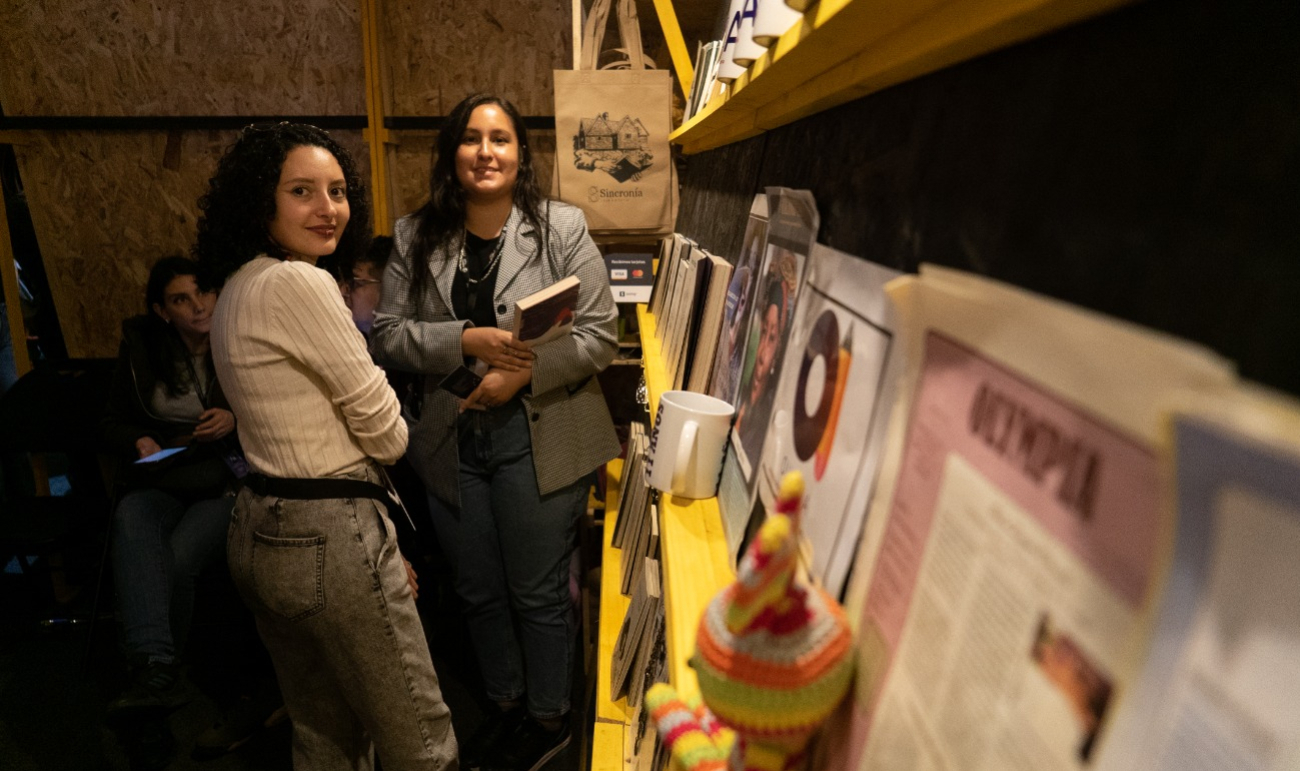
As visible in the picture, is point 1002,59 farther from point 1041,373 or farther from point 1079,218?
point 1041,373

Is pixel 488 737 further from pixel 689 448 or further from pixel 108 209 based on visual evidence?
pixel 108 209

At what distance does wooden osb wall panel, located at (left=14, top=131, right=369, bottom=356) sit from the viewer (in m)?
3.01

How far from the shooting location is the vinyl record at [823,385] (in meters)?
0.55

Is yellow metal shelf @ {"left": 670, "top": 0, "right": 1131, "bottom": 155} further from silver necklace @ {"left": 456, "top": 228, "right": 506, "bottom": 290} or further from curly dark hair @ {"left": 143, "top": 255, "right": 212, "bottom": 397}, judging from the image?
curly dark hair @ {"left": 143, "top": 255, "right": 212, "bottom": 397}

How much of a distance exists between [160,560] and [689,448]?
7.20ft

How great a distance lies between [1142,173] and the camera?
0.30 m

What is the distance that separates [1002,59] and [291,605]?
5.18 feet

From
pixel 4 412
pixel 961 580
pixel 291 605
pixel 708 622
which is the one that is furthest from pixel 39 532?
pixel 961 580

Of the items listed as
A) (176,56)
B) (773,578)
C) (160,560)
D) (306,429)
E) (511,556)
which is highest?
Result: (176,56)

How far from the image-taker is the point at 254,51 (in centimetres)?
297

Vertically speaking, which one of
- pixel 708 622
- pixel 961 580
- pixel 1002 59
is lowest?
pixel 708 622

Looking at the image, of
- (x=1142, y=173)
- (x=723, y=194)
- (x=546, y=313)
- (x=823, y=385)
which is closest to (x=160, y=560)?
(x=546, y=313)

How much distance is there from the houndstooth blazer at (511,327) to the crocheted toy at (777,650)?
153 cm

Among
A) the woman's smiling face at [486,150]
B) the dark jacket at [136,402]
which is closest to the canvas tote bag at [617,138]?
the woman's smiling face at [486,150]
